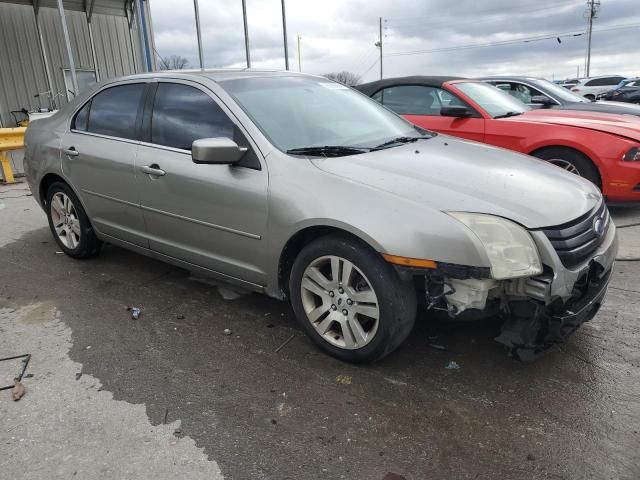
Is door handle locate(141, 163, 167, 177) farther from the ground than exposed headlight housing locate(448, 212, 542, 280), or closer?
farther from the ground

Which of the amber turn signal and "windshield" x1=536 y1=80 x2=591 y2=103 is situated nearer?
the amber turn signal

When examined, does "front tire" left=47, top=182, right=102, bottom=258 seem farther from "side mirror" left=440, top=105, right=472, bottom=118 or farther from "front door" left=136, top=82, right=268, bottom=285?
"side mirror" left=440, top=105, right=472, bottom=118

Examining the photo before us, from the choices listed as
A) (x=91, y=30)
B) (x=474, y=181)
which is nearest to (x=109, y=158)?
(x=474, y=181)

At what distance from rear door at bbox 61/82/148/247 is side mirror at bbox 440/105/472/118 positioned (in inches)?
139

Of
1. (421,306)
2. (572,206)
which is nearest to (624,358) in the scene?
(572,206)

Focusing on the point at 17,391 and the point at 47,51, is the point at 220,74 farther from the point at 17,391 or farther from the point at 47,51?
the point at 47,51

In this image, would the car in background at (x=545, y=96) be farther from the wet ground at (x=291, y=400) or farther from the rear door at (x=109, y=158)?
the rear door at (x=109, y=158)

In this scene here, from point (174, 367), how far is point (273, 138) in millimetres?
1459

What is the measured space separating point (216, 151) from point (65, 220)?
2480 mm

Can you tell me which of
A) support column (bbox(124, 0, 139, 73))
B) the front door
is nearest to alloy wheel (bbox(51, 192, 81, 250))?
the front door

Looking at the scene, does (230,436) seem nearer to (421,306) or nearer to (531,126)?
(421,306)

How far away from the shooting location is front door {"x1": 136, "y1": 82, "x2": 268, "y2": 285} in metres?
3.05

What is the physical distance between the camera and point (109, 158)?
12.8 feet

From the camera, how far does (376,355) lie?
2.75 m
